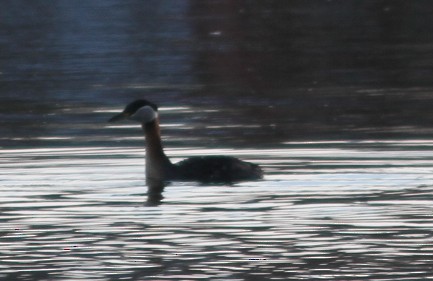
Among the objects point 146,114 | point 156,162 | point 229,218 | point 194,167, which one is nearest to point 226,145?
point 146,114

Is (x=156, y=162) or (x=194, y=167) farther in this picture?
(x=156, y=162)

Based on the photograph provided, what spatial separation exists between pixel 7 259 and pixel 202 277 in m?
1.66

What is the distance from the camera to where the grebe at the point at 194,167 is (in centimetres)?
1510

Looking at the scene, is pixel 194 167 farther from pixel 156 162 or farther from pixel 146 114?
pixel 146 114

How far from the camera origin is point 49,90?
25.2 meters

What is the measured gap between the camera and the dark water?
11242 mm

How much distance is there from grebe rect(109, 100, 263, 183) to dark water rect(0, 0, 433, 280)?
0.15m

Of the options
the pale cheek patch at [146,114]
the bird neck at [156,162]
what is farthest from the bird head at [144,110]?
the bird neck at [156,162]

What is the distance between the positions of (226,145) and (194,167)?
2631mm

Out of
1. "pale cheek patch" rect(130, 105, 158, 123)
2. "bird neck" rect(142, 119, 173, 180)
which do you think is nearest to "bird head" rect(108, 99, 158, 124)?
"pale cheek patch" rect(130, 105, 158, 123)

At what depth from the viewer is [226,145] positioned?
18.0 m

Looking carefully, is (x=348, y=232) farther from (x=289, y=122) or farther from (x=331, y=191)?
(x=289, y=122)

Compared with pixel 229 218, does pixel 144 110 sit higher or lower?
higher

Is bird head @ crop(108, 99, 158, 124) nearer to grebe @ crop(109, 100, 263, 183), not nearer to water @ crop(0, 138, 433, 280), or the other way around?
grebe @ crop(109, 100, 263, 183)
